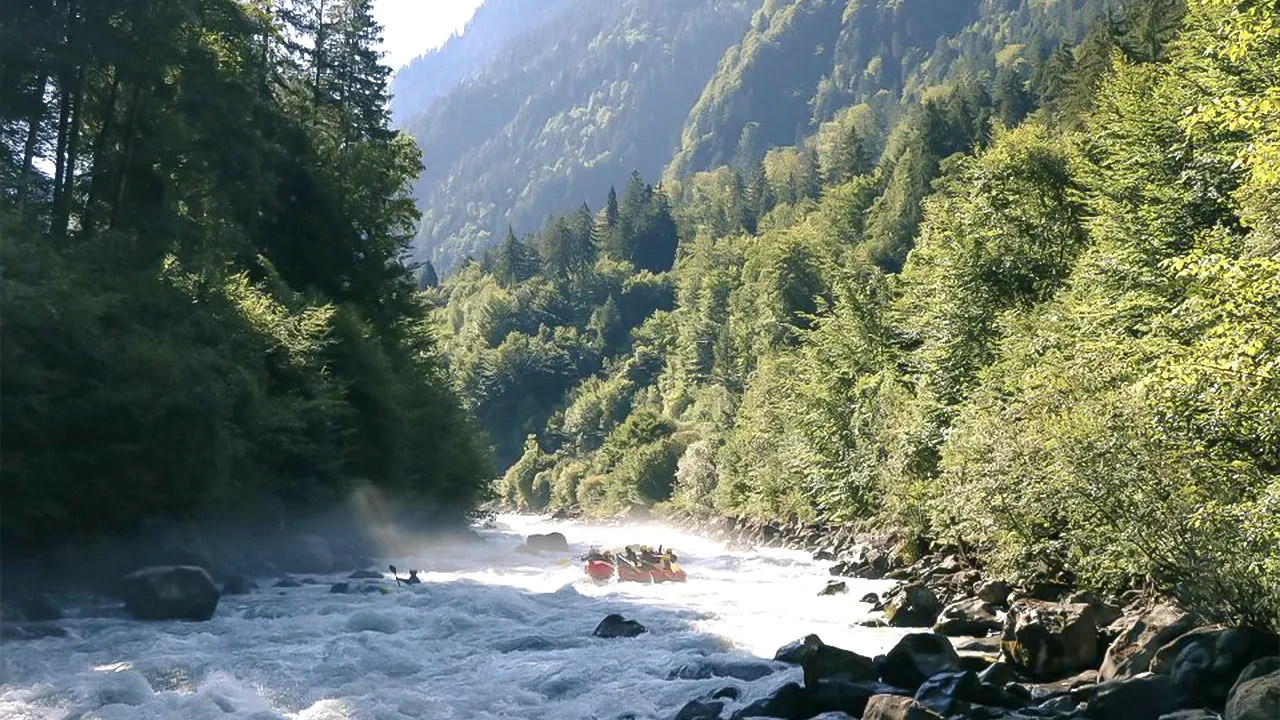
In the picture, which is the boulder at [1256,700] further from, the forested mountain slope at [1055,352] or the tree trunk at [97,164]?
the tree trunk at [97,164]

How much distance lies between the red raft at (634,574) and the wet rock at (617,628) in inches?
406

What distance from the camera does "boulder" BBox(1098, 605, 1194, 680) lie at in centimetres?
1372

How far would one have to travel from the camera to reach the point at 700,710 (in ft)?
44.7

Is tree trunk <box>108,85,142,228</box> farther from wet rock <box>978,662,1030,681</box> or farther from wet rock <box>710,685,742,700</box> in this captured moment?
wet rock <box>978,662,1030,681</box>

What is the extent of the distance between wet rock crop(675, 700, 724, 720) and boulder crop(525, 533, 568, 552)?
3378 cm

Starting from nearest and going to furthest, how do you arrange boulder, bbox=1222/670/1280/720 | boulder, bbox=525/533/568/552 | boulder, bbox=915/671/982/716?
boulder, bbox=1222/670/1280/720
boulder, bbox=915/671/982/716
boulder, bbox=525/533/568/552

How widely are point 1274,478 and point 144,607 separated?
62.3ft

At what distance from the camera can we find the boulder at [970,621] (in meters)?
18.4

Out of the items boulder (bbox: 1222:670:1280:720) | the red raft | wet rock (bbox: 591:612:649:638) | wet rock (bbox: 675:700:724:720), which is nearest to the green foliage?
the red raft

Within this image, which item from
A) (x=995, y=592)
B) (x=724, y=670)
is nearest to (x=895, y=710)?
(x=724, y=670)

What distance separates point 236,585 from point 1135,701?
64.6 feet

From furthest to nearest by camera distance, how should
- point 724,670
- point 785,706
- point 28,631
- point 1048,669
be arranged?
point 28,631 → point 724,670 → point 1048,669 → point 785,706

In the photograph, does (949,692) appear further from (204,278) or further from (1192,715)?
(204,278)

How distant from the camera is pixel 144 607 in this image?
66.4 feet
